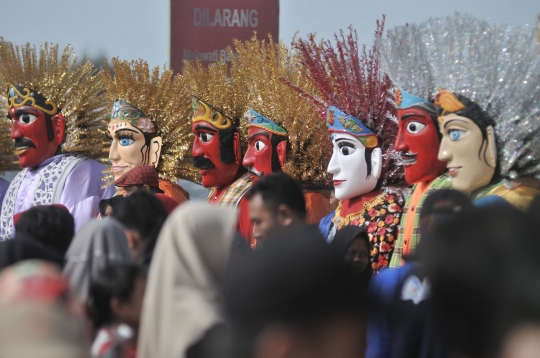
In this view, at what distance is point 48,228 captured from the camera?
2.38 m

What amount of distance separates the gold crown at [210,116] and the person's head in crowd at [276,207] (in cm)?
279

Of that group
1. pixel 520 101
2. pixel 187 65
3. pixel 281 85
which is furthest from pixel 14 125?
pixel 520 101

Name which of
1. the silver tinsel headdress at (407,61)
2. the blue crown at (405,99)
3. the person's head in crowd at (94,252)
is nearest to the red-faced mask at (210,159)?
the silver tinsel headdress at (407,61)

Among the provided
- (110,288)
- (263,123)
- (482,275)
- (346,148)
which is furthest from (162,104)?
(482,275)

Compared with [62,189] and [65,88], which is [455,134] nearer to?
[62,189]

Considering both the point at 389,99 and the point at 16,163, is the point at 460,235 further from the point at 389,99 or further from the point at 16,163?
the point at 16,163

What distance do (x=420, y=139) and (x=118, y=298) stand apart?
2.19 metres

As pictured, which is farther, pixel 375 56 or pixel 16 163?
pixel 16 163

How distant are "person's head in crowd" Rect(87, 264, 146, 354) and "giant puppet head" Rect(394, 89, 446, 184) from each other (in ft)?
6.92

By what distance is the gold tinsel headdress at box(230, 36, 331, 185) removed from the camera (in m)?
4.98

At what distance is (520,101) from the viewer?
3277 millimetres

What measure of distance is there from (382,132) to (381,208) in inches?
19.6

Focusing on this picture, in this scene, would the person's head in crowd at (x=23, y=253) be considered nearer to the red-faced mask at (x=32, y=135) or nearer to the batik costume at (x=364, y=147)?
the batik costume at (x=364, y=147)

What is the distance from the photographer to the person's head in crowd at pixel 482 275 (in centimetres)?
106
